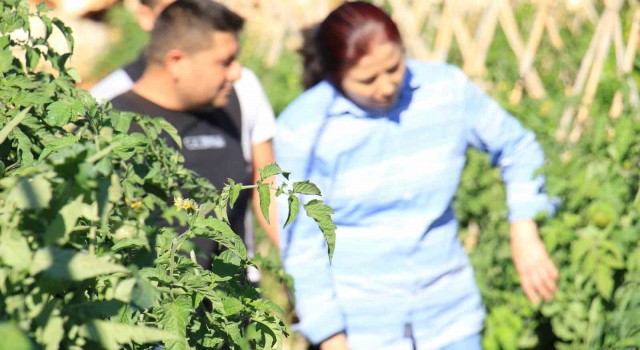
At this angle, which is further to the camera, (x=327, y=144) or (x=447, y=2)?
(x=447, y=2)

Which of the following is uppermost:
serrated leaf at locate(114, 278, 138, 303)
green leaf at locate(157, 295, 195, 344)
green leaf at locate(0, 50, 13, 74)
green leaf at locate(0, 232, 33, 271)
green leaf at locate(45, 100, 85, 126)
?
green leaf at locate(0, 232, 33, 271)

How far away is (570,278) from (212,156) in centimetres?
136

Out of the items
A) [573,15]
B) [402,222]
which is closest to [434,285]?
[402,222]

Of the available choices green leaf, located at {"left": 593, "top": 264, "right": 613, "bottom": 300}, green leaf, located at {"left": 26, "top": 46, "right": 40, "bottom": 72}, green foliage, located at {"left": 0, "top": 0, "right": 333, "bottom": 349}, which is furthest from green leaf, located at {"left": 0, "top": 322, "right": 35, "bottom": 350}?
green leaf, located at {"left": 593, "top": 264, "right": 613, "bottom": 300}

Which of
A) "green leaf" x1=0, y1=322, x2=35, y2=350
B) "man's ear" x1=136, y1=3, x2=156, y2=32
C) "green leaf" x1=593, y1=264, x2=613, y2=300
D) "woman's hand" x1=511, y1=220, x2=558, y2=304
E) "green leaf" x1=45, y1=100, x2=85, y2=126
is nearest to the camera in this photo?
"green leaf" x1=0, y1=322, x2=35, y2=350

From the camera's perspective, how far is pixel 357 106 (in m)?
3.14

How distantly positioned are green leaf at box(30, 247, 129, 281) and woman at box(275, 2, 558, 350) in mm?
1932

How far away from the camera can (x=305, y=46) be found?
3.36 meters

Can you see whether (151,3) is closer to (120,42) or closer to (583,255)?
(583,255)

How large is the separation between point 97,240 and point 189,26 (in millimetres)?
1862

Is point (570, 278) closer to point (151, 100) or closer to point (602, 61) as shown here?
point (151, 100)

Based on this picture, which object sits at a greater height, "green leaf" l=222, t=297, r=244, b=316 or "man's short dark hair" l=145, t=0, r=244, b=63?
"green leaf" l=222, t=297, r=244, b=316

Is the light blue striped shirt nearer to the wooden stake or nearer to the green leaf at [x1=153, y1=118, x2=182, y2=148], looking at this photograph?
the green leaf at [x1=153, y1=118, x2=182, y2=148]

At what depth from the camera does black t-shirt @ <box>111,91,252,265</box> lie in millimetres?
3244
